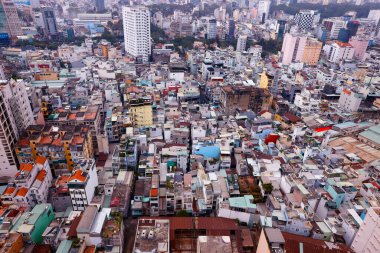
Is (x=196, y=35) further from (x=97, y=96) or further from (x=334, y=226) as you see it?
(x=334, y=226)

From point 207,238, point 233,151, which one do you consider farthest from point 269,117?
point 207,238

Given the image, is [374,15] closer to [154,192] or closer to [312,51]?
[312,51]

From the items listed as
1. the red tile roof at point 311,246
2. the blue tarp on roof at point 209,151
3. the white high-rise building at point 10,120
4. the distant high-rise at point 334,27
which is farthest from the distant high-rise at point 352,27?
the white high-rise building at point 10,120

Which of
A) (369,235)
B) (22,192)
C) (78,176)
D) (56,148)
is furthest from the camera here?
(56,148)

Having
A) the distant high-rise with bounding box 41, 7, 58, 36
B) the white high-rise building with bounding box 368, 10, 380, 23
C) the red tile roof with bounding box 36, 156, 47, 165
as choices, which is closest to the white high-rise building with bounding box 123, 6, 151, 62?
the distant high-rise with bounding box 41, 7, 58, 36

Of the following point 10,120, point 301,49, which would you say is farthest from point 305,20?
point 10,120

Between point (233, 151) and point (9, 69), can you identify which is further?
point (9, 69)
